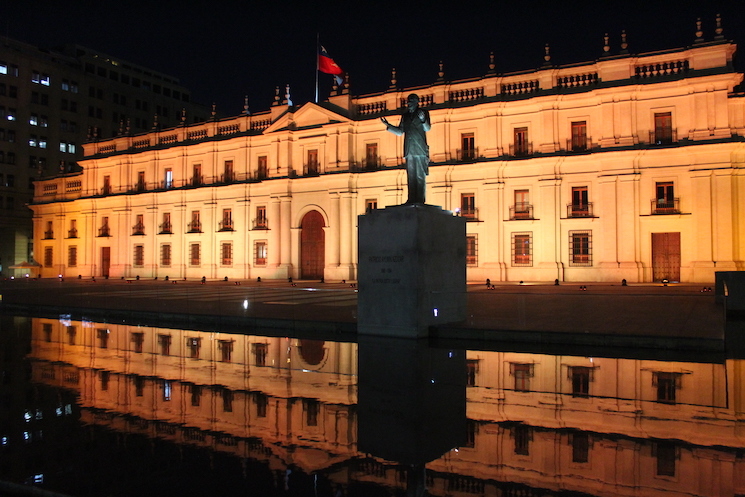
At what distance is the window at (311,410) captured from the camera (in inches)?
218

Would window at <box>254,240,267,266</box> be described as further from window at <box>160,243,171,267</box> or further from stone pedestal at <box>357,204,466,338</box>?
stone pedestal at <box>357,204,466,338</box>

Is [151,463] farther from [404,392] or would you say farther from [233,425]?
[404,392]

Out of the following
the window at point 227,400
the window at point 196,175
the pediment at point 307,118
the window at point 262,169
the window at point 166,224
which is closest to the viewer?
the window at point 227,400

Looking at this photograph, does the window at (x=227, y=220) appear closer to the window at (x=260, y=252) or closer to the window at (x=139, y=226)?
the window at (x=260, y=252)

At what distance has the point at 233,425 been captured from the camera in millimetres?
5422

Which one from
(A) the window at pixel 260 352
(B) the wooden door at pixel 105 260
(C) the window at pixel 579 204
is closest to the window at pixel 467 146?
(C) the window at pixel 579 204

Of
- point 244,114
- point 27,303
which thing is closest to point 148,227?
point 244,114

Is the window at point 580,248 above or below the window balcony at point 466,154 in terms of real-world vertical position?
below

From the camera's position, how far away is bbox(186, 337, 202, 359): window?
9758 mm

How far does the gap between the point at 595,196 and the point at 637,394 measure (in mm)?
26440

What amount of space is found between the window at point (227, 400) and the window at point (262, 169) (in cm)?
3531

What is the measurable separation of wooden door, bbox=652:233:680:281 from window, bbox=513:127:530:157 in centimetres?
846

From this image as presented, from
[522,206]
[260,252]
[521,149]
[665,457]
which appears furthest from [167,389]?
[260,252]

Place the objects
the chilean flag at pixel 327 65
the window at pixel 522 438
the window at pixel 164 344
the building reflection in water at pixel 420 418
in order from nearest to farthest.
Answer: the building reflection in water at pixel 420 418
the window at pixel 522 438
the window at pixel 164 344
the chilean flag at pixel 327 65
